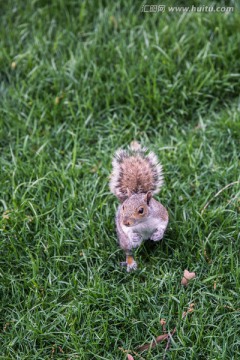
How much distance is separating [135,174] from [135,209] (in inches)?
10.0

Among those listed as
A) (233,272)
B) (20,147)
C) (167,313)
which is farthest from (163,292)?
(20,147)

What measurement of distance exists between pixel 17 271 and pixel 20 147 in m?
1.17

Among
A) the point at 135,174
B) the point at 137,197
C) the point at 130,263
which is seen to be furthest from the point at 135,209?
the point at 130,263

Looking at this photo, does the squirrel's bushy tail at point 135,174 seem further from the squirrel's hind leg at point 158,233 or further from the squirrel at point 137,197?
the squirrel's hind leg at point 158,233

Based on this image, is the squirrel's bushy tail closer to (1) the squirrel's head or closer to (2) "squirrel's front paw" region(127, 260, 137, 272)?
(1) the squirrel's head

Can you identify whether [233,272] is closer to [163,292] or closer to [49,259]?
[163,292]

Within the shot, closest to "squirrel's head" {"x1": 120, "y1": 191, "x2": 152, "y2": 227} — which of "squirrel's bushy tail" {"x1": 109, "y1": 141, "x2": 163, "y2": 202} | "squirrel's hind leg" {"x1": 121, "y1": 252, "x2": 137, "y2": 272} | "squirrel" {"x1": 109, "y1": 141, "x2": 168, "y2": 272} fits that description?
"squirrel" {"x1": 109, "y1": 141, "x2": 168, "y2": 272}

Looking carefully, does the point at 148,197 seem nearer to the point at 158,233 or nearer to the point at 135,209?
the point at 135,209

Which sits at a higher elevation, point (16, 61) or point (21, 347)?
point (16, 61)

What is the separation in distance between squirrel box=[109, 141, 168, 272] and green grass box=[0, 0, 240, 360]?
0.15 metres

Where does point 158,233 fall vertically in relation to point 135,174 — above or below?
below

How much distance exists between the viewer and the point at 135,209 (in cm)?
358

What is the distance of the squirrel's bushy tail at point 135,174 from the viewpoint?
3740 millimetres

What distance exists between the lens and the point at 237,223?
156 inches
